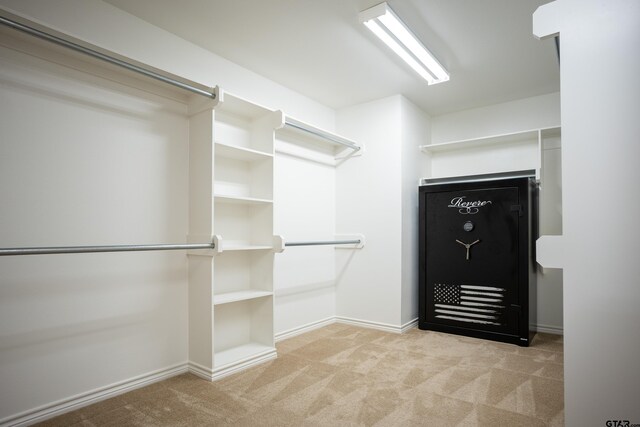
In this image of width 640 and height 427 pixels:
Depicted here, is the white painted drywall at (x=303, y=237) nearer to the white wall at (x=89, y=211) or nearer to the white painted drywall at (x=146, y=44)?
the white painted drywall at (x=146, y=44)

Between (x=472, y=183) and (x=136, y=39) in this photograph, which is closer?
(x=136, y=39)

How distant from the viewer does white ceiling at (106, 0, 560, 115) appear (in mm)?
2449

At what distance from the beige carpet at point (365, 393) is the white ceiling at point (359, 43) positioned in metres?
2.50

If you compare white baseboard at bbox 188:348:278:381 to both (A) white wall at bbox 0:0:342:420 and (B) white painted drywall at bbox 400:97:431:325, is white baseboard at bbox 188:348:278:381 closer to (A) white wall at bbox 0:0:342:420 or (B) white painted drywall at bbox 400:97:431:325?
(A) white wall at bbox 0:0:342:420

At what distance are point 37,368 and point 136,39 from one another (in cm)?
212

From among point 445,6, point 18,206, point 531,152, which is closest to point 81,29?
point 18,206

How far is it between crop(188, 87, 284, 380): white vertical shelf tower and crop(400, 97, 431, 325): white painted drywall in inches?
61.3

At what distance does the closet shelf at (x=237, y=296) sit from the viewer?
8.92ft

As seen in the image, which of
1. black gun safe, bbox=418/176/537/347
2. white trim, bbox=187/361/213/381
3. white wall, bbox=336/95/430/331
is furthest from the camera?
white wall, bbox=336/95/430/331

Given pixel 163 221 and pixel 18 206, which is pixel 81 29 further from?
pixel 163 221

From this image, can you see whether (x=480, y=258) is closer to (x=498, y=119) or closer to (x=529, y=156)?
(x=529, y=156)

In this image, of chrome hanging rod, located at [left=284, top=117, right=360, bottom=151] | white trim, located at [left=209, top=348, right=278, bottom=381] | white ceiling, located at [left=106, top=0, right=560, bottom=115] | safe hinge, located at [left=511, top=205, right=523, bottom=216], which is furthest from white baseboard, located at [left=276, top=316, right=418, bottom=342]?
white ceiling, located at [left=106, top=0, right=560, bottom=115]

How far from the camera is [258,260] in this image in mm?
3217

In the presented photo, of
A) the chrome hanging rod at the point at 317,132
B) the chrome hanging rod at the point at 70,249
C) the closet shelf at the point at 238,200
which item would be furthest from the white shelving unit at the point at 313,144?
the chrome hanging rod at the point at 70,249
